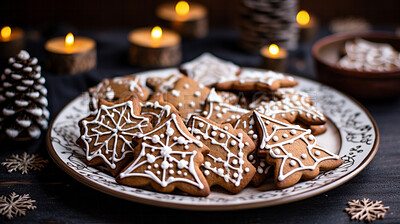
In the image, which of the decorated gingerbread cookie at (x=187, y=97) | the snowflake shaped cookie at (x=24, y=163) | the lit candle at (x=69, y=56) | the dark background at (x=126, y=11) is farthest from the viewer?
the dark background at (x=126, y=11)

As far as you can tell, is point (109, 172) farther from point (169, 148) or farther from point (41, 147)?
point (41, 147)

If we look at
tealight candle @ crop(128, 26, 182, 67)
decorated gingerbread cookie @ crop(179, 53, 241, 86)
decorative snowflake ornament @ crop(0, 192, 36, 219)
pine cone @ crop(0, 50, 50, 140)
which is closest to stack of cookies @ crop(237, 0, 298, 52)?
tealight candle @ crop(128, 26, 182, 67)

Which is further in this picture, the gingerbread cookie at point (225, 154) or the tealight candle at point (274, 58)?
the tealight candle at point (274, 58)

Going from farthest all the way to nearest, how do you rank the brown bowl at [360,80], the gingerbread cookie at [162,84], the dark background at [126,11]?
the dark background at [126,11] → the brown bowl at [360,80] → the gingerbread cookie at [162,84]

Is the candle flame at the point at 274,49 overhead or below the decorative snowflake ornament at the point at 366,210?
overhead

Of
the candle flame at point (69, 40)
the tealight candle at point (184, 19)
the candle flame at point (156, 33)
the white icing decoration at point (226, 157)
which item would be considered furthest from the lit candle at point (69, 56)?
the white icing decoration at point (226, 157)

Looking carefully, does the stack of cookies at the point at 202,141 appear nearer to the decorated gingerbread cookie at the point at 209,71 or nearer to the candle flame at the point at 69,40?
the decorated gingerbread cookie at the point at 209,71

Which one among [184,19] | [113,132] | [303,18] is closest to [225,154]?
[113,132]
